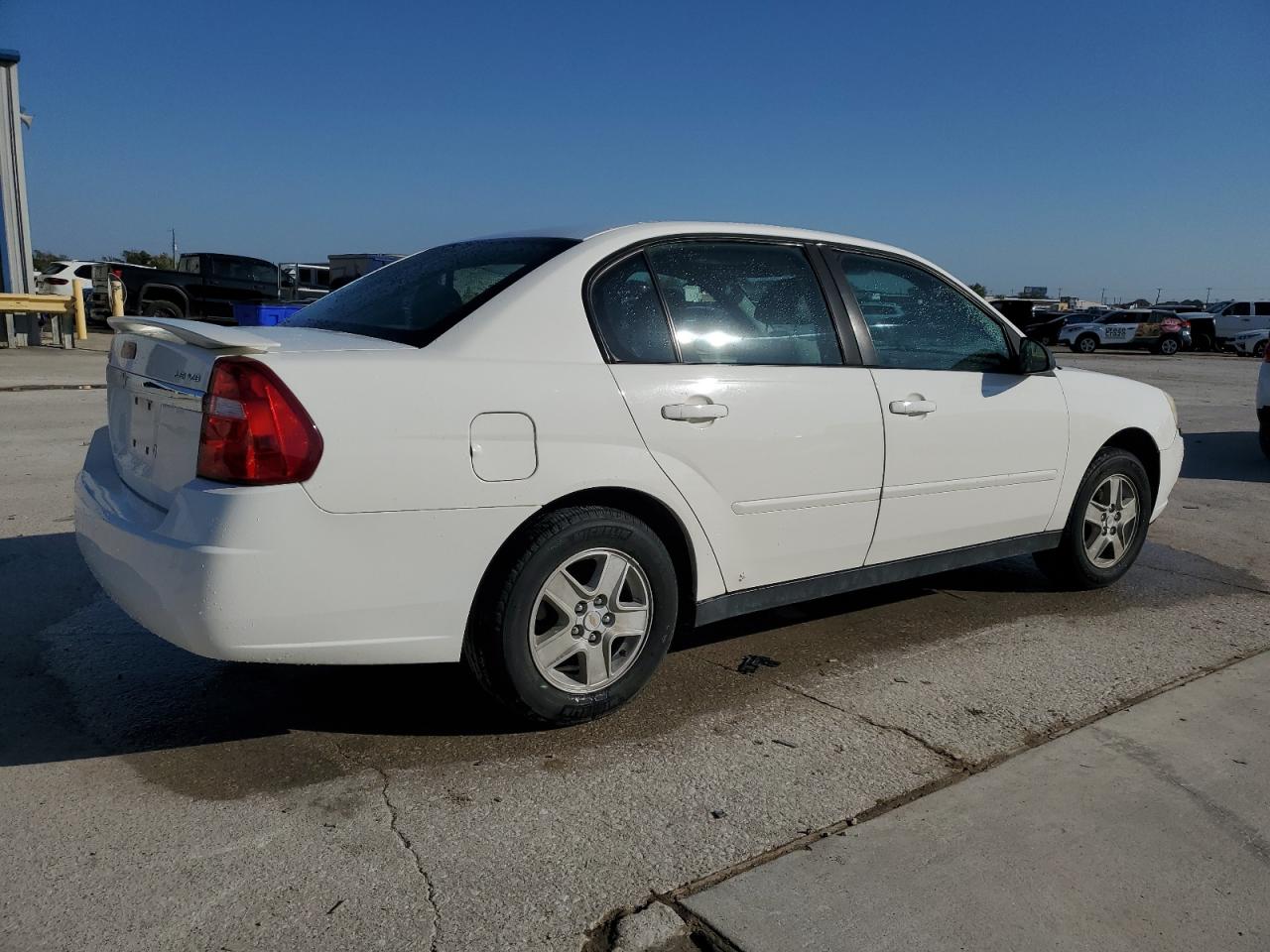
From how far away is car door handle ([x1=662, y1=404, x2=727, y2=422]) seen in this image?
3.33 metres

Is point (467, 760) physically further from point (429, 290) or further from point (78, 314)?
point (78, 314)

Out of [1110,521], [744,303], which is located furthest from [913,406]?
[1110,521]

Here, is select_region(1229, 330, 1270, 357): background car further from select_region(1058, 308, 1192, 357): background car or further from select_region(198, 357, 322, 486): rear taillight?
select_region(198, 357, 322, 486): rear taillight

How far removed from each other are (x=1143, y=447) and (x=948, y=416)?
169 centimetres

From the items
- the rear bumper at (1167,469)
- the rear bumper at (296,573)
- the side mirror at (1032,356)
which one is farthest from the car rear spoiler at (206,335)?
the rear bumper at (1167,469)

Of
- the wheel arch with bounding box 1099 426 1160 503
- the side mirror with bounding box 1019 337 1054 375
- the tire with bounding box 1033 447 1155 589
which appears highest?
the side mirror with bounding box 1019 337 1054 375

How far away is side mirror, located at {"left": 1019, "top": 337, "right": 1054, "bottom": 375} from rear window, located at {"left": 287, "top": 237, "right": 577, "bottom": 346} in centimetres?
209

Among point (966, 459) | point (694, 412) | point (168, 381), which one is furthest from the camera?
point (966, 459)

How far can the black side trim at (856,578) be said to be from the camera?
364cm

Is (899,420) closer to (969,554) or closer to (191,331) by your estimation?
(969,554)

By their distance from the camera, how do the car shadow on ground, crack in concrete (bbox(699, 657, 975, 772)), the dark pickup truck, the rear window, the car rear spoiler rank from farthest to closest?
the dark pickup truck
the car shadow on ground
the rear window
crack in concrete (bbox(699, 657, 975, 772))
the car rear spoiler

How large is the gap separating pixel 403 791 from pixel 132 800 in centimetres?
71

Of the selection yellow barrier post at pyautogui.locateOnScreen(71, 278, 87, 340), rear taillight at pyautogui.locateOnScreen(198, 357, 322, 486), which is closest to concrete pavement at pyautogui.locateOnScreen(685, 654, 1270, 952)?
rear taillight at pyautogui.locateOnScreen(198, 357, 322, 486)

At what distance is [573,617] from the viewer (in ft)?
10.5
